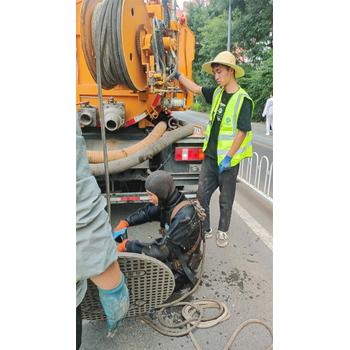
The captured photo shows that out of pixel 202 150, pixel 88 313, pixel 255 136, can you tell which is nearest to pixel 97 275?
pixel 88 313

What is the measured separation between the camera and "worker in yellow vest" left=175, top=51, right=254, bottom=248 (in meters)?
3.19

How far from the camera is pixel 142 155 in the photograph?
3.47m

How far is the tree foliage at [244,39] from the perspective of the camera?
6152mm

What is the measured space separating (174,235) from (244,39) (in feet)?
38.5

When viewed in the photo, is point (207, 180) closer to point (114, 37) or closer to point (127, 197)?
point (127, 197)

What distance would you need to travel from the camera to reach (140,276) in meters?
1.97

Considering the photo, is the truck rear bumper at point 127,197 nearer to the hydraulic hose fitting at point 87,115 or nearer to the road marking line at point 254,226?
the hydraulic hose fitting at point 87,115

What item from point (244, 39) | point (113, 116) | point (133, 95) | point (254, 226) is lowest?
point (254, 226)

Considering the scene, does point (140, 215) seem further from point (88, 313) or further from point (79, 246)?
point (79, 246)

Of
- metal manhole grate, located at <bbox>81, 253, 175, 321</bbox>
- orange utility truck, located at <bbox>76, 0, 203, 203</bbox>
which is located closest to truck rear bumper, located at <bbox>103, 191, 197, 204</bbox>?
orange utility truck, located at <bbox>76, 0, 203, 203</bbox>

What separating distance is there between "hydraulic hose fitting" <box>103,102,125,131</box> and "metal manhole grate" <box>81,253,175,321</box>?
2.08 m

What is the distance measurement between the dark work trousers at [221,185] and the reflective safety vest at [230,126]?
0.17 meters

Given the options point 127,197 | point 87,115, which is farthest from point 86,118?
point 127,197

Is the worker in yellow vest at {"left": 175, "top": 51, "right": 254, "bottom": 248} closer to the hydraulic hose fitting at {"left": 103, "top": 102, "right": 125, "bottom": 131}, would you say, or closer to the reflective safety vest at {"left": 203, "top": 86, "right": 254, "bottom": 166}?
the reflective safety vest at {"left": 203, "top": 86, "right": 254, "bottom": 166}
